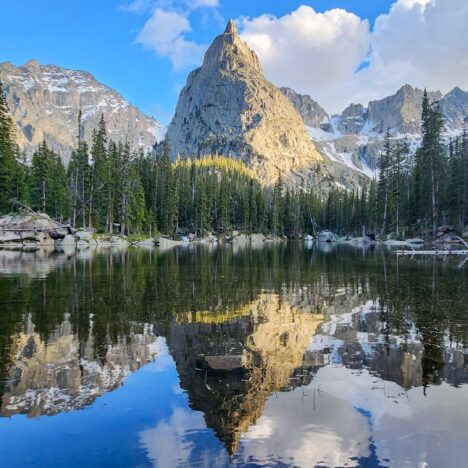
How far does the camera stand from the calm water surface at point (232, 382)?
21.6ft

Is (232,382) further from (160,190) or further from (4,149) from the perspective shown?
(160,190)

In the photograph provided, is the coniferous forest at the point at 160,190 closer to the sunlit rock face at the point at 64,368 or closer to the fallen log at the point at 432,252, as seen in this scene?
the fallen log at the point at 432,252

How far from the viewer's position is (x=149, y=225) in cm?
8725

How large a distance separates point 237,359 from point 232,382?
4.69ft

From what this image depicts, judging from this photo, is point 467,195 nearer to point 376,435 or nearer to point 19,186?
point 376,435

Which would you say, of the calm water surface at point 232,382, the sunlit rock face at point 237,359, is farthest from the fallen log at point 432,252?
the sunlit rock face at point 237,359

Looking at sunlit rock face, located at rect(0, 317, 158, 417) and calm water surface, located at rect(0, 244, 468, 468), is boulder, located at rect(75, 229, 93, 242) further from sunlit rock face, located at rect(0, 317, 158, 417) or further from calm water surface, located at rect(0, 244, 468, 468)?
sunlit rock face, located at rect(0, 317, 158, 417)

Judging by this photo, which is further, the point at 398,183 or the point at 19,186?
the point at 398,183

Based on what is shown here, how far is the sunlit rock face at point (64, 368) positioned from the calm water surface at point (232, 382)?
0.04 meters

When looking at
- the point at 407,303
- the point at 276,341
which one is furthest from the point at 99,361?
the point at 407,303

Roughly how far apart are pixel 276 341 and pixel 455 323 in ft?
22.5

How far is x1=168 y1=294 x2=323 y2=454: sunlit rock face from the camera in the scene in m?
7.89

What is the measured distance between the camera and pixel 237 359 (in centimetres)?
1067

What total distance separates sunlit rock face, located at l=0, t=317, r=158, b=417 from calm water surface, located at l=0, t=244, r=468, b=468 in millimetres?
45
